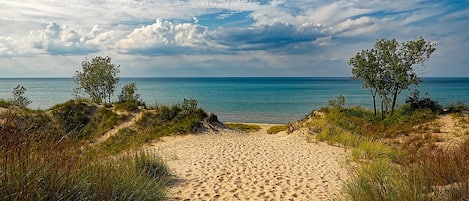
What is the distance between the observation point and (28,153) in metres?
3.93

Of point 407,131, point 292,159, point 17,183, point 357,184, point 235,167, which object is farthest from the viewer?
point 407,131

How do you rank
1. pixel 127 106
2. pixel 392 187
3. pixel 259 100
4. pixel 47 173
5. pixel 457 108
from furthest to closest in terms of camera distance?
pixel 259 100 → pixel 127 106 → pixel 457 108 → pixel 392 187 → pixel 47 173

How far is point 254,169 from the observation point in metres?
10.4

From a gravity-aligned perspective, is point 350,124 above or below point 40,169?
below

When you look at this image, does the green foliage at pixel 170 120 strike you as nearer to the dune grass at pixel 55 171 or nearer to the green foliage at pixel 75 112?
the green foliage at pixel 75 112

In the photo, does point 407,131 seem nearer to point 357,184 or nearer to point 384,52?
point 384,52

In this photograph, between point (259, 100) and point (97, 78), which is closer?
point (97, 78)

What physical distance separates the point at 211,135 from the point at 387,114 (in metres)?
12.0

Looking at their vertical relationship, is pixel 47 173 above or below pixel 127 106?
above

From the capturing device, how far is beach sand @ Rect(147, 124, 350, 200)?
7797 millimetres

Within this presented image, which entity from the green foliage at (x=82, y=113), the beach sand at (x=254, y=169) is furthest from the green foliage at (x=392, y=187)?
the green foliage at (x=82, y=113)

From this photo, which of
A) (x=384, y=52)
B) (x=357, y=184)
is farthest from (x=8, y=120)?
(x=384, y=52)

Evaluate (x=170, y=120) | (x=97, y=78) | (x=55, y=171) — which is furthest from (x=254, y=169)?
(x=97, y=78)

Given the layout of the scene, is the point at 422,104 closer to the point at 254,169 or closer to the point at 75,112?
the point at 254,169
